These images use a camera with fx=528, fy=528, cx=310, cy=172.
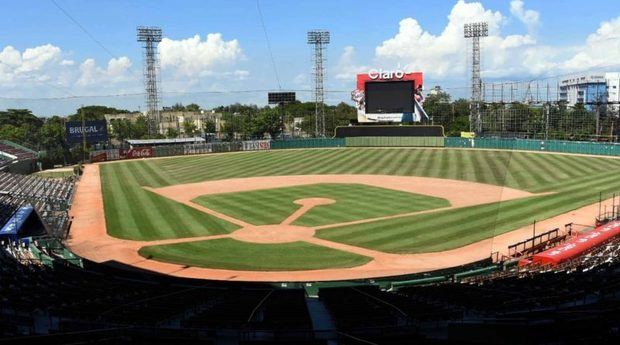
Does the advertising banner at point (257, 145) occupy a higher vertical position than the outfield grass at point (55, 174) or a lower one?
higher

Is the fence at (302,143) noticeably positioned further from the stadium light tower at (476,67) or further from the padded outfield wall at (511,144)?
the stadium light tower at (476,67)

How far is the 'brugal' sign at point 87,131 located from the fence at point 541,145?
186ft

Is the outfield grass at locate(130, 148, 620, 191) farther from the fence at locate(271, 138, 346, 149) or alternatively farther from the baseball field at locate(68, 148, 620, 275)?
the fence at locate(271, 138, 346, 149)

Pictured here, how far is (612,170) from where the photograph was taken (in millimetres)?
55500

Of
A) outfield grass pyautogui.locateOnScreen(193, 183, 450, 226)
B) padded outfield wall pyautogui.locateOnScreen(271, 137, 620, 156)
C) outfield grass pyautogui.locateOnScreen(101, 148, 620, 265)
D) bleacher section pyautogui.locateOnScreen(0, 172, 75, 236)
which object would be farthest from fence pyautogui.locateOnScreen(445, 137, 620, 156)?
bleacher section pyautogui.locateOnScreen(0, 172, 75, 236)

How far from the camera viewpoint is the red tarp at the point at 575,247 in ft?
72.8

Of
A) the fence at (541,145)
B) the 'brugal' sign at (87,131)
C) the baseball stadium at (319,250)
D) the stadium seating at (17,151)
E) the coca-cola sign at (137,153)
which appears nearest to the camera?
the baseball stadium at (319,250)

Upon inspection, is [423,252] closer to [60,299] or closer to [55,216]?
[60,299]

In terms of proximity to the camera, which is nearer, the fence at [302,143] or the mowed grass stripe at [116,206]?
the mowed grass stripe at [116,206]

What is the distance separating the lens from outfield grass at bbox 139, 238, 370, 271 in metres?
25.7

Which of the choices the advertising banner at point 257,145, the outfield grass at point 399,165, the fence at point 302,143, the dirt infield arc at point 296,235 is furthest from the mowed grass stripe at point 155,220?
the fence at point 302,143

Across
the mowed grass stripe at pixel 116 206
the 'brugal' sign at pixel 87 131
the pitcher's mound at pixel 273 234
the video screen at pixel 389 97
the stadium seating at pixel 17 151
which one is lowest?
the pitcher's mound at pixel 273 234

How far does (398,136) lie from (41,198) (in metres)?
62.5

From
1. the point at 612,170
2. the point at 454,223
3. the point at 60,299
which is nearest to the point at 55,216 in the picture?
the point at 60,299
